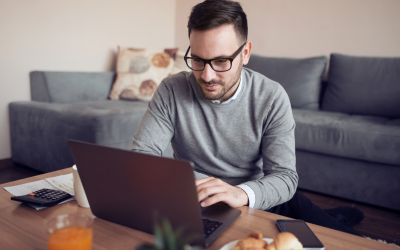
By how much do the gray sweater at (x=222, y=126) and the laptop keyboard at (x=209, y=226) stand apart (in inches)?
14.2

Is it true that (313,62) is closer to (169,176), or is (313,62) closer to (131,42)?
(131,42)

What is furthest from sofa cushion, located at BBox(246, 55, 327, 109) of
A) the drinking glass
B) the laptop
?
the drinking glass

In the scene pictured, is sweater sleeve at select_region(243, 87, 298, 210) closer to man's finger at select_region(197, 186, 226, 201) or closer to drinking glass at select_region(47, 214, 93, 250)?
man's finger at select_region(197, 186, 226, 201)

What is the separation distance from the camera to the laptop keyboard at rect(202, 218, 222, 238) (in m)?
0.61

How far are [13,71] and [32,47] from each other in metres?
0.23

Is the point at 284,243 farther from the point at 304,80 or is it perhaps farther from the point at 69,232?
the point at 304,80

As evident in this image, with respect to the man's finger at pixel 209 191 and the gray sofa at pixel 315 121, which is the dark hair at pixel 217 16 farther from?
the gray sofa at pixel 315 121

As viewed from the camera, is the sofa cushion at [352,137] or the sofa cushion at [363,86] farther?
the sofa cushion at [363,86]

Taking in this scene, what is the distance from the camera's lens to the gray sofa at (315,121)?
1.77 m

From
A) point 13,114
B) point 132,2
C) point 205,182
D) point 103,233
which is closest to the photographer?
point 103,233

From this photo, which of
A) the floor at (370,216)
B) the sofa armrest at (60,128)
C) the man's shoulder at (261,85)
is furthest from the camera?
the sofa armrest at (60,128)

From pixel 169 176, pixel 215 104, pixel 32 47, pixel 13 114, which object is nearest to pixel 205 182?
pixel 169 176

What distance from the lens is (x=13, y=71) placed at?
89.0 inches

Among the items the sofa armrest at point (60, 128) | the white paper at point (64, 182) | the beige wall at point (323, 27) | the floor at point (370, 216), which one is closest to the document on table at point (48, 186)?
the white paper at point (64, 182)
